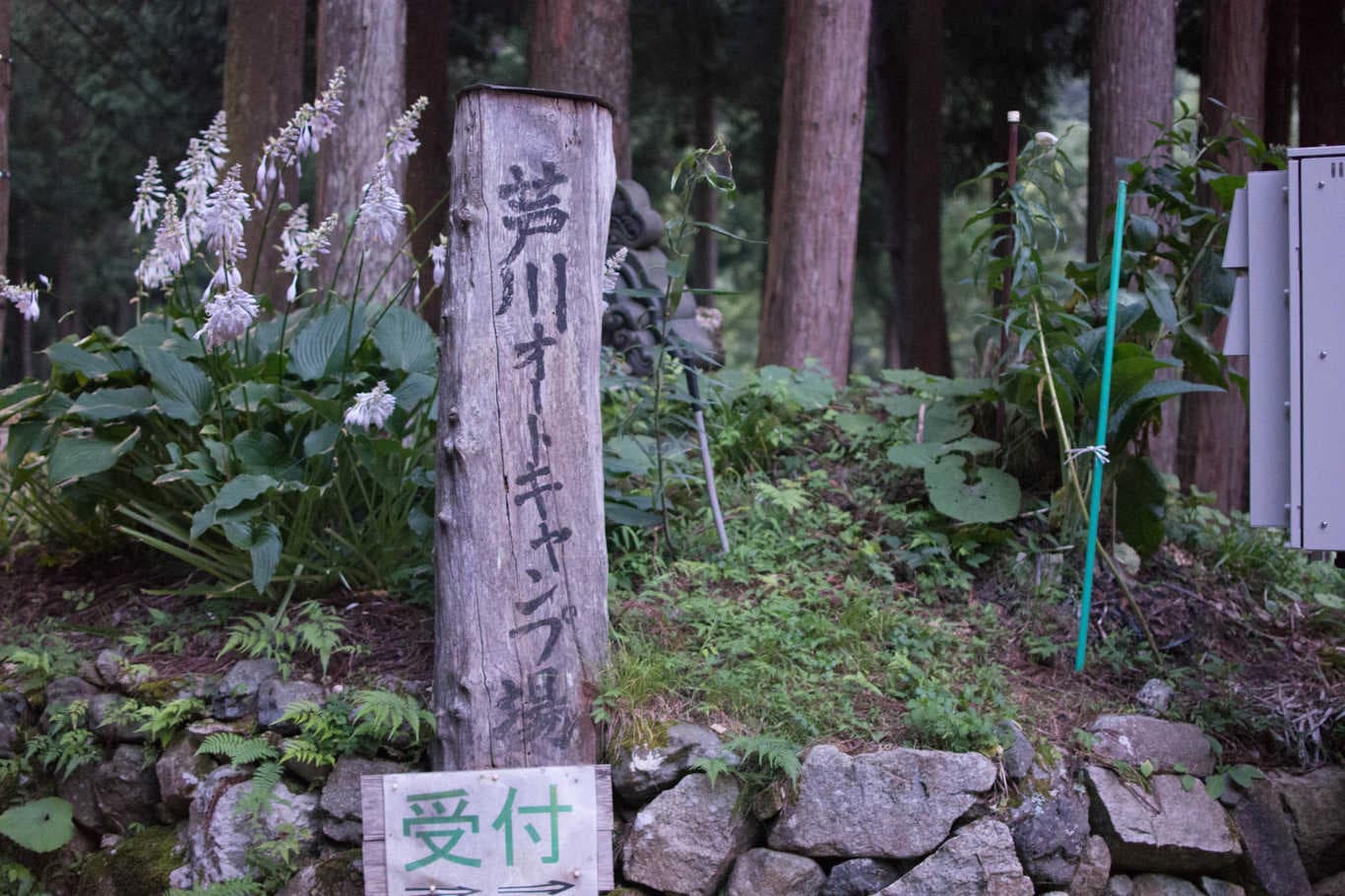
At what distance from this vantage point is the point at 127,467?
4375 millimetres

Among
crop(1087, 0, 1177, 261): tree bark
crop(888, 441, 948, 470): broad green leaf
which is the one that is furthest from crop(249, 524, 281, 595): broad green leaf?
crop(1087, 0, 1177, 261): tree bark

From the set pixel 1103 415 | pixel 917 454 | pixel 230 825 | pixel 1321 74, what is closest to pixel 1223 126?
pixel 1321 74

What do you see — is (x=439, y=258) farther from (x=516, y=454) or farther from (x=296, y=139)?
(x=516, y=454)

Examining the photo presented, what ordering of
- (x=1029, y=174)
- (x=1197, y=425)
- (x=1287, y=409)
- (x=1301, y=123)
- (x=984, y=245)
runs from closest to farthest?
(x=1287, y=409), (x=1029, y=174), (x=984, y=245), (x=1197, y=425), (x=1301, y=123)

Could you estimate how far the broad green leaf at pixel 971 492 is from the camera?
455cm

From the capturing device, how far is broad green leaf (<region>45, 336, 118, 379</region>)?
428cm

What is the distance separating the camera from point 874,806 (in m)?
3.43

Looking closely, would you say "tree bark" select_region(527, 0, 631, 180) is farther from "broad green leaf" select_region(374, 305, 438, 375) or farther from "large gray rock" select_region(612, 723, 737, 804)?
"large gray rock" select_region(612, 723, 737, 804)

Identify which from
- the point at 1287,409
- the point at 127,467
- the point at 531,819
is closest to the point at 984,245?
the point at 1287,409

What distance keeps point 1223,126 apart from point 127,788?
7.44 m

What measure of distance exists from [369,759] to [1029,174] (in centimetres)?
326

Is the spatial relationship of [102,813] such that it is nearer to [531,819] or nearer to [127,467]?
[127,467]

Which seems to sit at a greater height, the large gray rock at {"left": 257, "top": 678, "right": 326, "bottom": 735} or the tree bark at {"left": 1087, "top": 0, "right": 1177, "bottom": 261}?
the tree bark at {"left": 1087, "top": 0, "right": 1177, "bottom": 261}

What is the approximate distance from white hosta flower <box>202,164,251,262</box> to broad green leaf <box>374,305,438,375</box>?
1.81 ft
